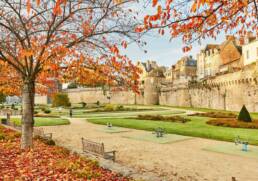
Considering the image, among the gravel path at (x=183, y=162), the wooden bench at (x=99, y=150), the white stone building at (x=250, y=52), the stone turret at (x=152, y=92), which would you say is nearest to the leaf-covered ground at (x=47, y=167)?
the wooden bench at (x=99, y=150)

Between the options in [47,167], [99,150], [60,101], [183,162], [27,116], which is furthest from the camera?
[60,101]

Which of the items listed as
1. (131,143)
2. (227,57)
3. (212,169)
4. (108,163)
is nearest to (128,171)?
(108,163)

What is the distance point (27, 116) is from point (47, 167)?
12.0 ft

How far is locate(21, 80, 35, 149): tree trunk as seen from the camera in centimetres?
1093

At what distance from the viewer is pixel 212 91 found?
4809 cm

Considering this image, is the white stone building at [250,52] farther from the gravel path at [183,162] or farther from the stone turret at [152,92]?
the gravel path at [183,162]

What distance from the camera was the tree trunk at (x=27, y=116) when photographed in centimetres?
1093

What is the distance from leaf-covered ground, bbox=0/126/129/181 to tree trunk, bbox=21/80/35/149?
1.30ft

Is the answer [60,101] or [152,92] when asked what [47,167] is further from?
[152,92]

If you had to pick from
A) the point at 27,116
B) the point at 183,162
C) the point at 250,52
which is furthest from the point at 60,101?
the point at 183,162

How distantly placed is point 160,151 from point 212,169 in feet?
11.9

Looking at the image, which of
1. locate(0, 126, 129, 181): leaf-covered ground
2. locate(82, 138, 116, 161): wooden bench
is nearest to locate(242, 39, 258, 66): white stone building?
locate(82, 138, 116, 161): wooden bench

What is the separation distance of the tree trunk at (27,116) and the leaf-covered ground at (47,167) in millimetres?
397

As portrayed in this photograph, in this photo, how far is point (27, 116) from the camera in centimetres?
1108
